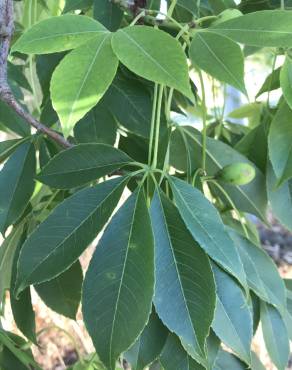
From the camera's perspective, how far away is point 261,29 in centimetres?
44

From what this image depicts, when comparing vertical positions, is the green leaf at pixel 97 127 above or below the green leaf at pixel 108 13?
below

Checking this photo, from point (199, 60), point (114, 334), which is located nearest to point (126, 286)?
point (114, 334)

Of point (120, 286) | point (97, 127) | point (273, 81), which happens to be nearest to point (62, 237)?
point (120, 286)

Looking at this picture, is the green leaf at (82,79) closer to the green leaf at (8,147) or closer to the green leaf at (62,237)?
the green leaf at (62,237)

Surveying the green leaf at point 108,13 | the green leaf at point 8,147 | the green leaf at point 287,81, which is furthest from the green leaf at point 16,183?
the green leaf at point 287,81

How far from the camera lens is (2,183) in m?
0.58

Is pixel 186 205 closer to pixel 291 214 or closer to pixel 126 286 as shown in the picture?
pixel 126 286

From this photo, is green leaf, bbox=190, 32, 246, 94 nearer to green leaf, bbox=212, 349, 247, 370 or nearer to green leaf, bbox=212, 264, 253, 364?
green leaf, bbox=212, 264, 253, 364

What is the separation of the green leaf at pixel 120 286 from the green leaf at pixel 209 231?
30 millimetres

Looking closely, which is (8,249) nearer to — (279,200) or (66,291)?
(66,291)

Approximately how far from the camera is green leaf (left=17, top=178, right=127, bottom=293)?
45cm

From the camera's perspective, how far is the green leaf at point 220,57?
1.39ft

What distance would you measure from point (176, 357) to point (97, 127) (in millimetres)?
236

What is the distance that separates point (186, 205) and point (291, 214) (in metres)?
0.19
